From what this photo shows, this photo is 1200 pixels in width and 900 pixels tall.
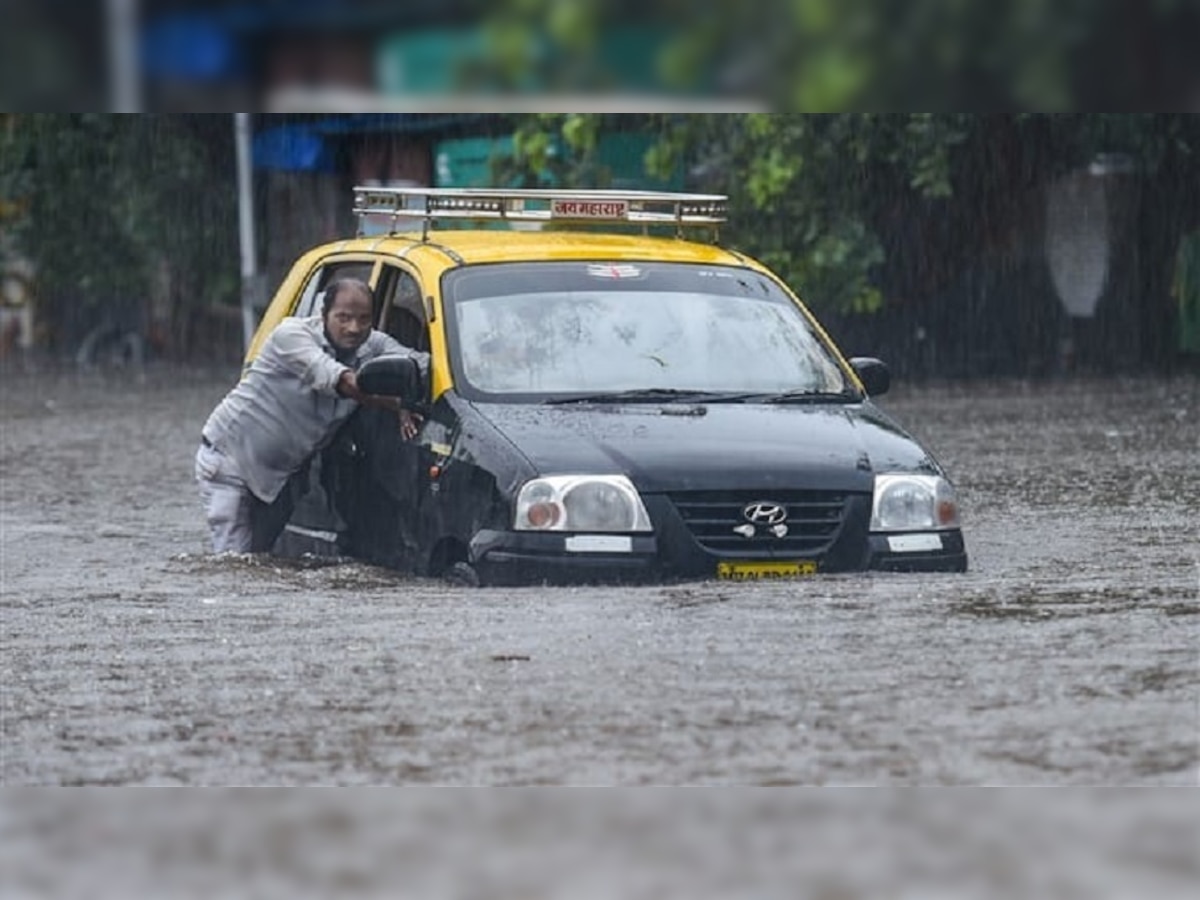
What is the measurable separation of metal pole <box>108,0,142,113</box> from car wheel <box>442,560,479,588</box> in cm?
495

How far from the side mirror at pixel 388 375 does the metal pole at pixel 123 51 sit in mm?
5107

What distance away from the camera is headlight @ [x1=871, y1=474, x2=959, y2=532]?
23.1ft

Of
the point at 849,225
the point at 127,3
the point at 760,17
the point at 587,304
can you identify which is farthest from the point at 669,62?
the point at 849,225

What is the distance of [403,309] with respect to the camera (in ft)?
26.3

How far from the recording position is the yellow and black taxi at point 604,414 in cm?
691

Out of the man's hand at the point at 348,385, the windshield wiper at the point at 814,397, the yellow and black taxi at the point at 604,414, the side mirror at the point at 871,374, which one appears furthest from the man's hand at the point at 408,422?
the side mirror at the point at 871,374

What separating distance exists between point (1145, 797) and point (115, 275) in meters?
4.79

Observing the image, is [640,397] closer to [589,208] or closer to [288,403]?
[589,208]

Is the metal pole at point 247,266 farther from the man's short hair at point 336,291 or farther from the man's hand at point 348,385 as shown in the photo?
the man's hand at point 348,385

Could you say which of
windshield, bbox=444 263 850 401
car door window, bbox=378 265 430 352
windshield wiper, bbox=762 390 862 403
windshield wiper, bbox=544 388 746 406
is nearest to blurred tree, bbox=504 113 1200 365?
windshield, bbox=444 263 850 401

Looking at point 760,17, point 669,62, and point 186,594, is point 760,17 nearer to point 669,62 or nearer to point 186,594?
point 669,62

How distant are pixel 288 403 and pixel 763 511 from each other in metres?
1.97

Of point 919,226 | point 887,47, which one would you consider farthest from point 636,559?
point 887,47

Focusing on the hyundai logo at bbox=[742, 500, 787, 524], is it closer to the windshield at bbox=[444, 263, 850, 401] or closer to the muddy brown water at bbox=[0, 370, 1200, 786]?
the muddy brown water at bbox=[0, 370, 1200, 786]
